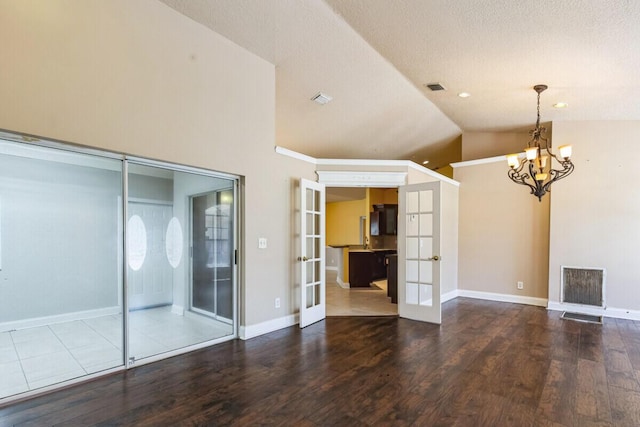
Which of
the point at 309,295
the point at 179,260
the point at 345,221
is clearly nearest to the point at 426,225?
the point at 309,295

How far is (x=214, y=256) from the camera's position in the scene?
4098 millimetres

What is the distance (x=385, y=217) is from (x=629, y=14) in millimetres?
6636

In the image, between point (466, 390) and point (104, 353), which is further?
point (104, 353)

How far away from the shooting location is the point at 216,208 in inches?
161

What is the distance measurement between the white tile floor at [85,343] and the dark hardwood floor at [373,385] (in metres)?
0.23

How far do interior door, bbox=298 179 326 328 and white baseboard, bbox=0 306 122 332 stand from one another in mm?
2154

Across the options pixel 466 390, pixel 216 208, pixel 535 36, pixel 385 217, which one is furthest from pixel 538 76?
pixel 385 217

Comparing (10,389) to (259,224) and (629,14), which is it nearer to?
(259,224)

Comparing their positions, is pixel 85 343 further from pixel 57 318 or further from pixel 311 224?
pixel 311 224

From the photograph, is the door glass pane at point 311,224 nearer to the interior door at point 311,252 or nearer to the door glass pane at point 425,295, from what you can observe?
the interior door at point 311,252

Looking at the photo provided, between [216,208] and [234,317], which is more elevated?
[216,208]

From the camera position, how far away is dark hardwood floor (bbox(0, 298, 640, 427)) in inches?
95.5

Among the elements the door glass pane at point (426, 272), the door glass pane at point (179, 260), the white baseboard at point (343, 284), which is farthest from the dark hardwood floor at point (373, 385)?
the white baseboard at point (343, 284)

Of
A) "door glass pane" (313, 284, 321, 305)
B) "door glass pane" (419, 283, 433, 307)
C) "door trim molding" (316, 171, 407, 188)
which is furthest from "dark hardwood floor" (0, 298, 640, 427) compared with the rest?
"door trim molding" (316, 171, 407, 188)
